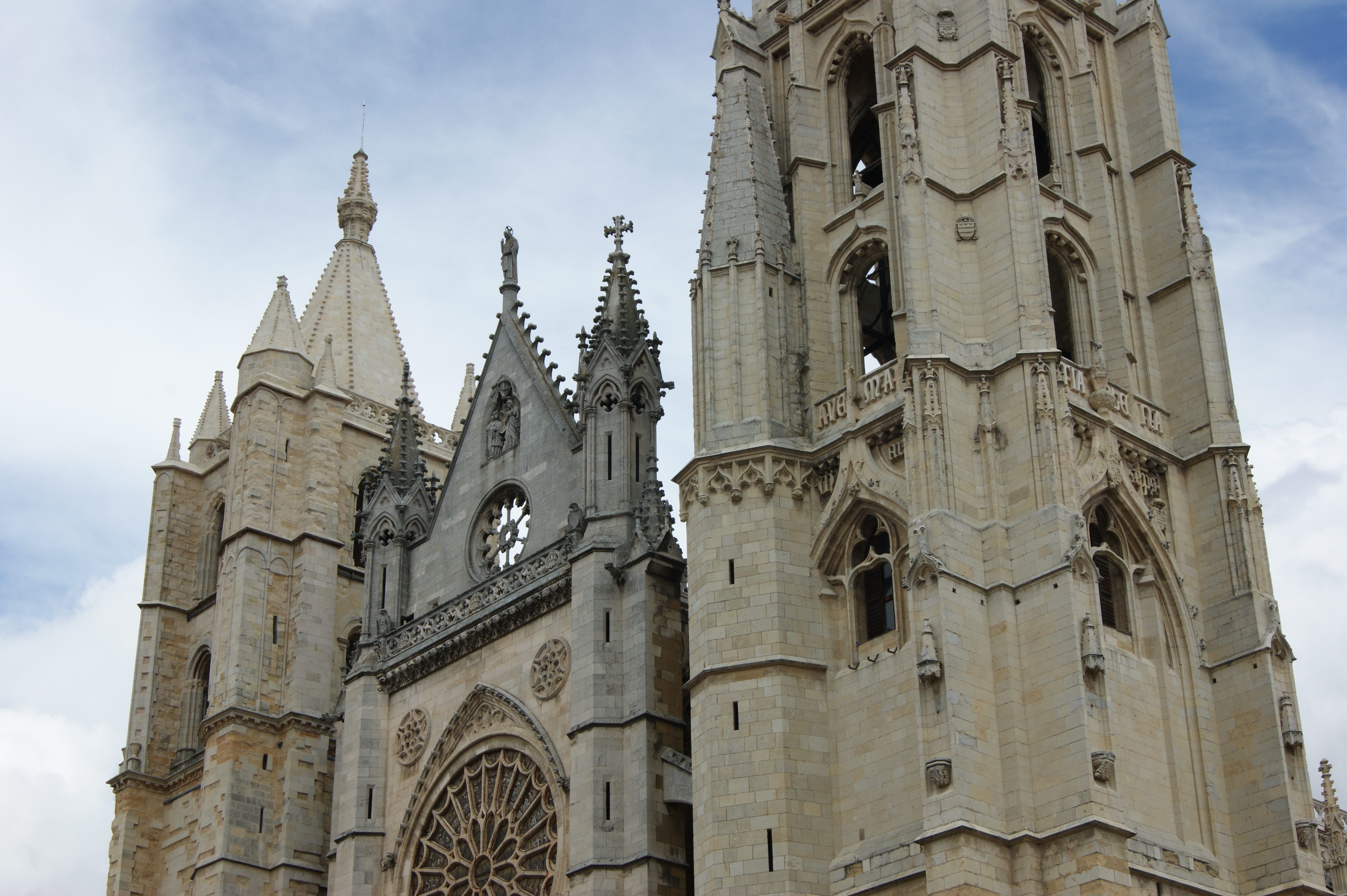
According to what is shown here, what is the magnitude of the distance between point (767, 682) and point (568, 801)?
13.4ft

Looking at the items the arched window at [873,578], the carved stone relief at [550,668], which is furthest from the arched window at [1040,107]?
the carved stone relief at [550,668]

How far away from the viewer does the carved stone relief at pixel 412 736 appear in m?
30.5

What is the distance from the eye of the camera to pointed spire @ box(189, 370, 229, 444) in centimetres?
4228

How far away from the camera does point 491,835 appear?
28.7 meters

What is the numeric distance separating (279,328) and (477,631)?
1192 cm

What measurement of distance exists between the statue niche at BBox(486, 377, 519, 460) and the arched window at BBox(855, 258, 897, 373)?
242 inches

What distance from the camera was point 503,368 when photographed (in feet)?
107

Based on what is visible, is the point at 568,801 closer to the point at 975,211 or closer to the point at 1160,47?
the point at 975,211

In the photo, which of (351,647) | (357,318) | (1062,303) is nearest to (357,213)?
(357,318)

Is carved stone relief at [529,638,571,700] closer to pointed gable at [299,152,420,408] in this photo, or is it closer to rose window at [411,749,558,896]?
rose window at [411,749,558,896]

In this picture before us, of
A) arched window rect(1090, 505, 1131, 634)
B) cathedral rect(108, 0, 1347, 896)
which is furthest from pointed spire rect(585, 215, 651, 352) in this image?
arched window rect(1090, 505, 1131, 634)

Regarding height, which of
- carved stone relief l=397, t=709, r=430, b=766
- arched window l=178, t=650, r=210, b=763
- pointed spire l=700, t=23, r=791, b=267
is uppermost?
pointed spire l=700, t=23, r=791, b=267

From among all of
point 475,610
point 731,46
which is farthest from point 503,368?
point 731,46

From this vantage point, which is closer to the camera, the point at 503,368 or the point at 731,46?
the point at 731,46
